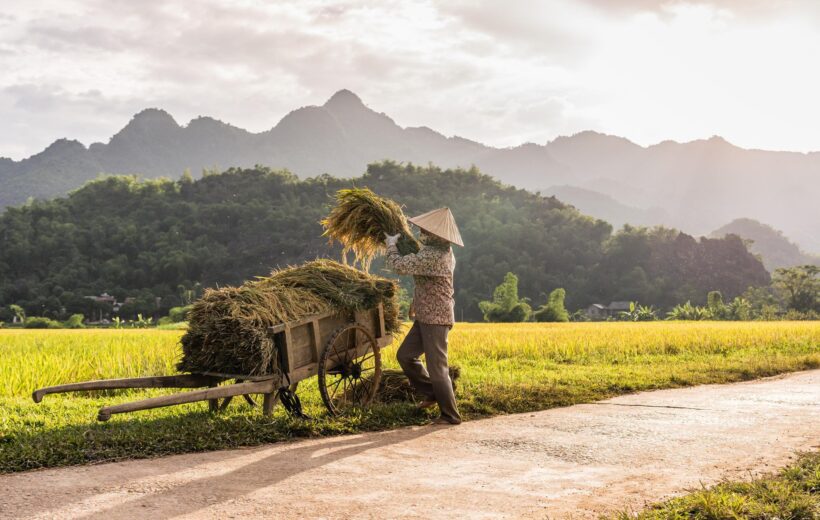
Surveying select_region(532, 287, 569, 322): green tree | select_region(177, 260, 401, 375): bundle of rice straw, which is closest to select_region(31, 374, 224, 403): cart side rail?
select_region(177, 260, 401, 375): bundle of rice straw

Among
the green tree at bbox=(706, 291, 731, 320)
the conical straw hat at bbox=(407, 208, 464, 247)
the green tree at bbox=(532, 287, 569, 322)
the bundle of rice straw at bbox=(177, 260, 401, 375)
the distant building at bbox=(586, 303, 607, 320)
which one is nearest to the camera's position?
the bundle of rice straw at bbox=(177, 260, 401, 375)

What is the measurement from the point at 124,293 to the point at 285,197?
23.4 meters

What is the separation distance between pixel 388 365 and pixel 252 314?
6451mm

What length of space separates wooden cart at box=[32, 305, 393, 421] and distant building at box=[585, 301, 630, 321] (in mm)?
69776

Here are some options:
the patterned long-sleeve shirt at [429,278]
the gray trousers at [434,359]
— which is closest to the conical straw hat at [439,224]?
the patterned long-sleeve shirt at [429,278]

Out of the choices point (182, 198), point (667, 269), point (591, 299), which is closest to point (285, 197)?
point (182, 198)

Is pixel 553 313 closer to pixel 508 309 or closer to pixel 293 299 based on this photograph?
pixel 508 309

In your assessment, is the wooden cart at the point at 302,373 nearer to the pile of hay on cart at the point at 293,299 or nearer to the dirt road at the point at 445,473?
the pile of hay on cart at the point at 293,299

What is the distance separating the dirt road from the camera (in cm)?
475

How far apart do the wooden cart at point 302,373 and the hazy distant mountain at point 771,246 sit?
150824mm

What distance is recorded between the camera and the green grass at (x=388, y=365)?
655 centimetres

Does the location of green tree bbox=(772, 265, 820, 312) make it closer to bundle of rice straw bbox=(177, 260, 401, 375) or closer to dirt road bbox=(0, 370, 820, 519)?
dirt road bbox=(0, 370, 820, 519)

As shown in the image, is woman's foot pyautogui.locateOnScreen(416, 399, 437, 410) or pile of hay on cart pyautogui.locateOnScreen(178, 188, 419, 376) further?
woman's foot pyautogui.locateOnScreen(416, 399, 437, 410)

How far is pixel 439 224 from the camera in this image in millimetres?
7715
